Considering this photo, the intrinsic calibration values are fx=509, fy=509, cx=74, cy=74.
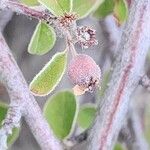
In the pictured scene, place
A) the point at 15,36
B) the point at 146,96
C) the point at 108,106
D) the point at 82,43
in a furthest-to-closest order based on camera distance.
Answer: the point at 146,96, the point at 15,36, the point at 108,106, the point at 82,43

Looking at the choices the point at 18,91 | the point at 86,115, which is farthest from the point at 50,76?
the point at 86,115

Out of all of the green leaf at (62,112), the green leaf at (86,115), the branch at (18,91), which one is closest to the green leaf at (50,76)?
the branch at (18,91)

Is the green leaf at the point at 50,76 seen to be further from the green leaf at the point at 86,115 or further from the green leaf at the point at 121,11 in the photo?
the green leaf at the point at 86,115

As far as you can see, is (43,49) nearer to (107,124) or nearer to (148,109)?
(107,124)

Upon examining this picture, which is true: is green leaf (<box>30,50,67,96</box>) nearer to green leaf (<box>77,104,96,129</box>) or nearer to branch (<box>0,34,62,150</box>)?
branch (<box>0,34,62,150</box>)

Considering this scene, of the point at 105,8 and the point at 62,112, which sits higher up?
the point at 105,8

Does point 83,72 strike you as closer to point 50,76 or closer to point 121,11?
point 50,76

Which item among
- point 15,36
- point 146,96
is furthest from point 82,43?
A: point 146,96
